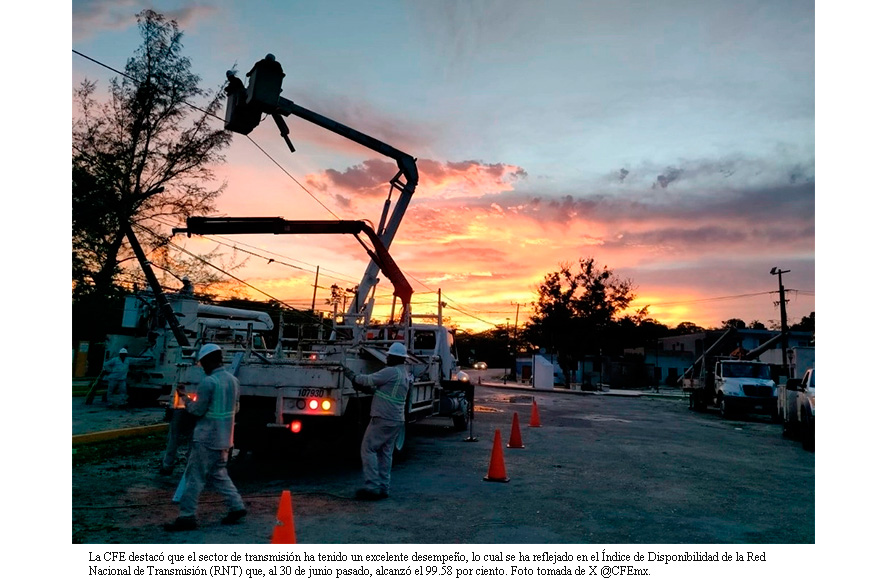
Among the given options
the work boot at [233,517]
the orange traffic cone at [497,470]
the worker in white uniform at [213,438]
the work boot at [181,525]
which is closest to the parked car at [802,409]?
the orange traffic cone at [497,470]

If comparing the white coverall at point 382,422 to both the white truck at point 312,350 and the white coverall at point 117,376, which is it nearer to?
the white truck at point 312,350

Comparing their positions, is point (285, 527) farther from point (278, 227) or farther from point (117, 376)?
point (117, 376)

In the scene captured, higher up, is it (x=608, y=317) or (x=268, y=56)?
(x=268, y=56)

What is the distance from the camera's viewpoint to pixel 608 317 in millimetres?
51094

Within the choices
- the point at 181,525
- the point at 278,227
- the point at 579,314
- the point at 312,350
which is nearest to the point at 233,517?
the point at 181,525

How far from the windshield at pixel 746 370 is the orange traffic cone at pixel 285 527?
21443mm

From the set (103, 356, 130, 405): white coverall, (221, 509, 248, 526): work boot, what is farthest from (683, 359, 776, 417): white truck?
(221, 509, 248, 526): work boot

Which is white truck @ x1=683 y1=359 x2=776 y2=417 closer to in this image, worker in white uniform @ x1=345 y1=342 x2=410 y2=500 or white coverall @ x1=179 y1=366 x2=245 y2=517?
worker in white uniform @ x1=345 y1=342 x2=410 y2=500

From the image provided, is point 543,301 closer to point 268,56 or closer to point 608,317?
point 608,317

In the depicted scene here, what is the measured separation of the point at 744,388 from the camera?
22016 millimetres

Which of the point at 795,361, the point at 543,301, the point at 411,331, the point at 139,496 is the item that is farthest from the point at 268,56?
the point at 543,301

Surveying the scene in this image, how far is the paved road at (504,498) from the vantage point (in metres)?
5.95

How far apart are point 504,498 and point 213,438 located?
11.5 feet
